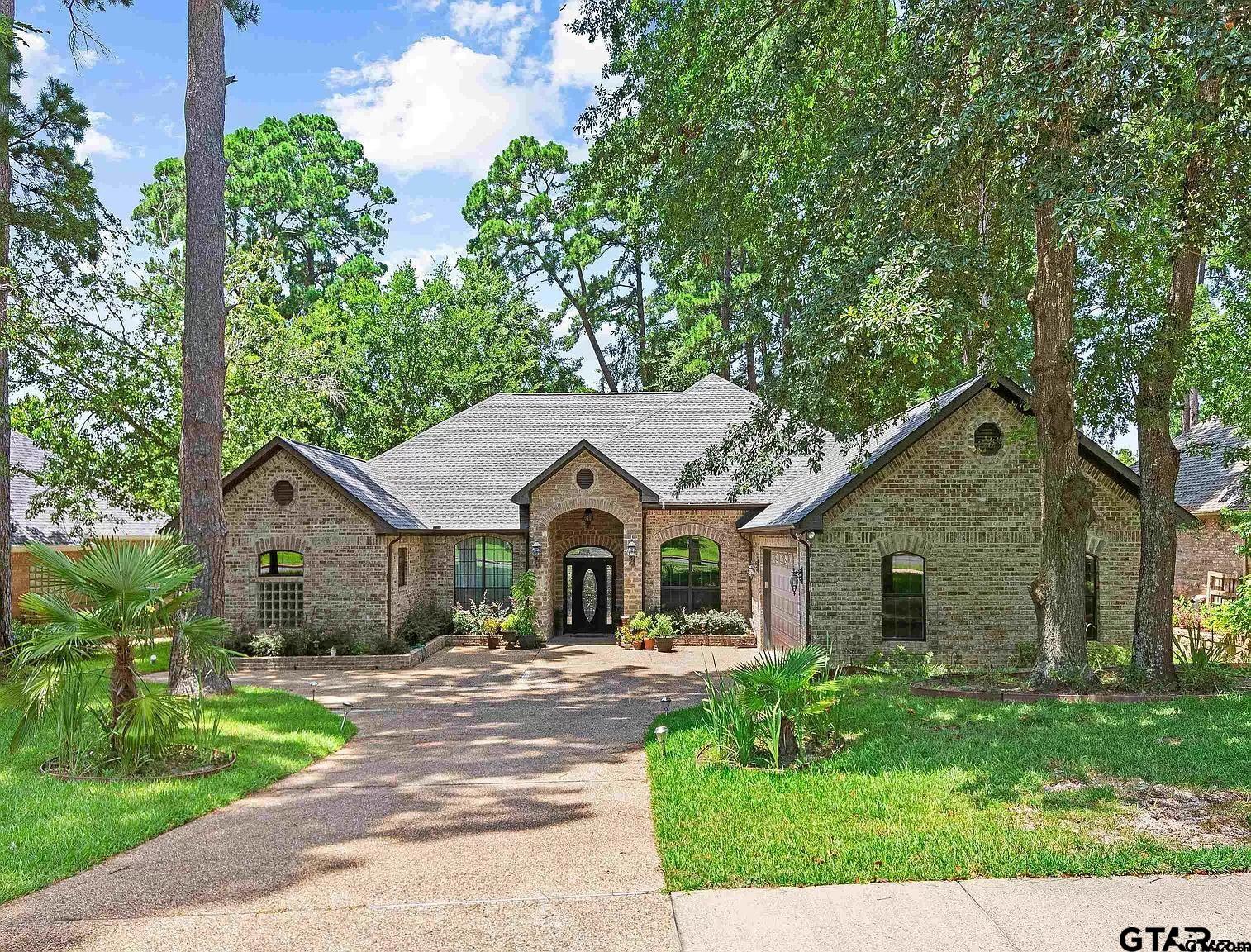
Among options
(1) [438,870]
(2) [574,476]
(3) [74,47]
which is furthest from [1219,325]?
(3) [74,47]

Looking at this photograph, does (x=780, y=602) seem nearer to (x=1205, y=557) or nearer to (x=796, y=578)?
(x=796, y=578)

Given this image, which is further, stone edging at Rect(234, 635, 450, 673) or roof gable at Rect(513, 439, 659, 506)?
roof gable at Rect(513, 439, 659, 506)

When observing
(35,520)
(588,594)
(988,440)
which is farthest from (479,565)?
(35,520)

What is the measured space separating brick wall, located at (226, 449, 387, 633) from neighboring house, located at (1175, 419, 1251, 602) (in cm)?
2150

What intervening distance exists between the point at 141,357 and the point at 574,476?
10.6m

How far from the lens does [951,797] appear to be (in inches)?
294

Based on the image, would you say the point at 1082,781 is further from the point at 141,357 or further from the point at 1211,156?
the point at 141,357

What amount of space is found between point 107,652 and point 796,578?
12.3m

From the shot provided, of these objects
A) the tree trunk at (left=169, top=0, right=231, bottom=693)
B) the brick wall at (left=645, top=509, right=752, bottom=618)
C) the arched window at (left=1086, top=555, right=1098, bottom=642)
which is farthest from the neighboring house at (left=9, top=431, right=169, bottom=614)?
the arched window at (left=1086, top=555, right=1098, bottom=642)

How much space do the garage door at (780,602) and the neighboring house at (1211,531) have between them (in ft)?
40.6

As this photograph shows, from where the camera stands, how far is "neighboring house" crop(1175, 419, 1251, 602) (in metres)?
25.5

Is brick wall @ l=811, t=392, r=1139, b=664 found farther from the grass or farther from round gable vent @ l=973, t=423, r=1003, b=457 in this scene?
the grass

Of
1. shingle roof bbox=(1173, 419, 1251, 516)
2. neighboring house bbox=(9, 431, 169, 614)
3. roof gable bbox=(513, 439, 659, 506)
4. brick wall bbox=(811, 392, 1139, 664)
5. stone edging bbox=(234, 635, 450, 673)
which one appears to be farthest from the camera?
neighboring house bbox=(9, 431, 169, 614)

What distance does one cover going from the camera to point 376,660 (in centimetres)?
1917
